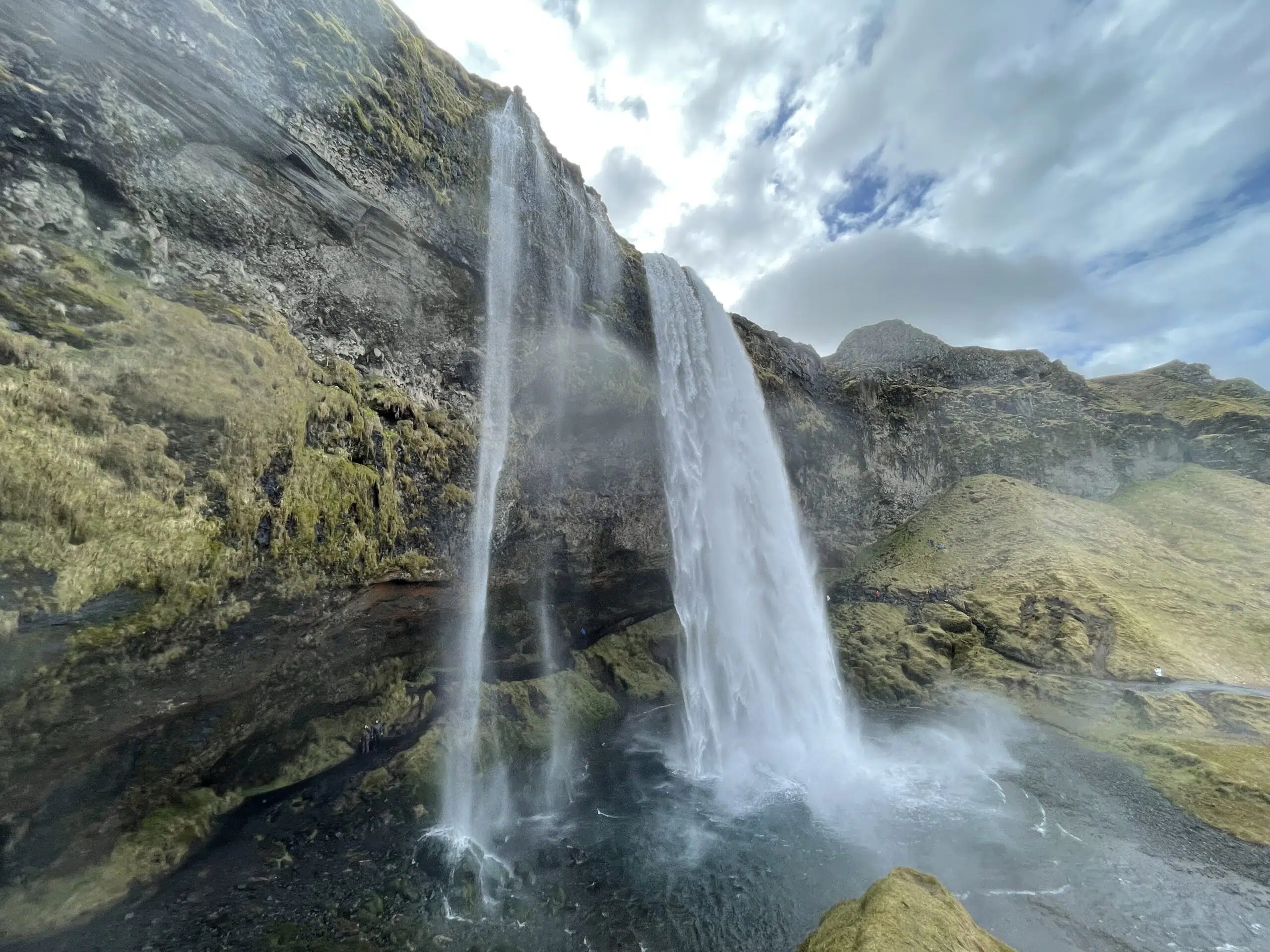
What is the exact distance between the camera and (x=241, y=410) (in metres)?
11.6

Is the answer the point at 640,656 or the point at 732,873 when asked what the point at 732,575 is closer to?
the point at 640,656

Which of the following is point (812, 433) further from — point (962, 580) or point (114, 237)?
point (114, 237)

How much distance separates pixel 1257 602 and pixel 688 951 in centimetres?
3530

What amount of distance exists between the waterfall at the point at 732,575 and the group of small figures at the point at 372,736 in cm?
1176

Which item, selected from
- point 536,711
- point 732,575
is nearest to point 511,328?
point 732,575

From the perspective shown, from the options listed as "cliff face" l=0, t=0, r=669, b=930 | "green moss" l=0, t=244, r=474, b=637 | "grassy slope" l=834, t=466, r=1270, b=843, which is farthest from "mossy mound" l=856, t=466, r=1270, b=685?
"green moss" l=0, t=244, r=474, b=637

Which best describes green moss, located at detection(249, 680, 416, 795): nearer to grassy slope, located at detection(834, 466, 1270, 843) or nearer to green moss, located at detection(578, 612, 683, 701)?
green moss, located at detection(578, 612, 683, 701)

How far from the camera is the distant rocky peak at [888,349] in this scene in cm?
4819

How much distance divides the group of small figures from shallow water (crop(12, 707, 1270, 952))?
166 centimetres

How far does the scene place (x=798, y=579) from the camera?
96.6 ft

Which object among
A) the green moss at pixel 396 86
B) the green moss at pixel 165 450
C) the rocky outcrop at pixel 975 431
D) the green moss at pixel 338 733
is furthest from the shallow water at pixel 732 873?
the rocky outcrop at pixel 975 431

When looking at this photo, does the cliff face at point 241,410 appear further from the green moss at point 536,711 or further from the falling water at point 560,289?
the green moss at point 536,711

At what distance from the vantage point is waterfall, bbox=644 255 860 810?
74.7 ft

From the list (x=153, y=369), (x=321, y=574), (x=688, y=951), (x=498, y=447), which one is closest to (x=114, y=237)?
(x=153, y=369)
